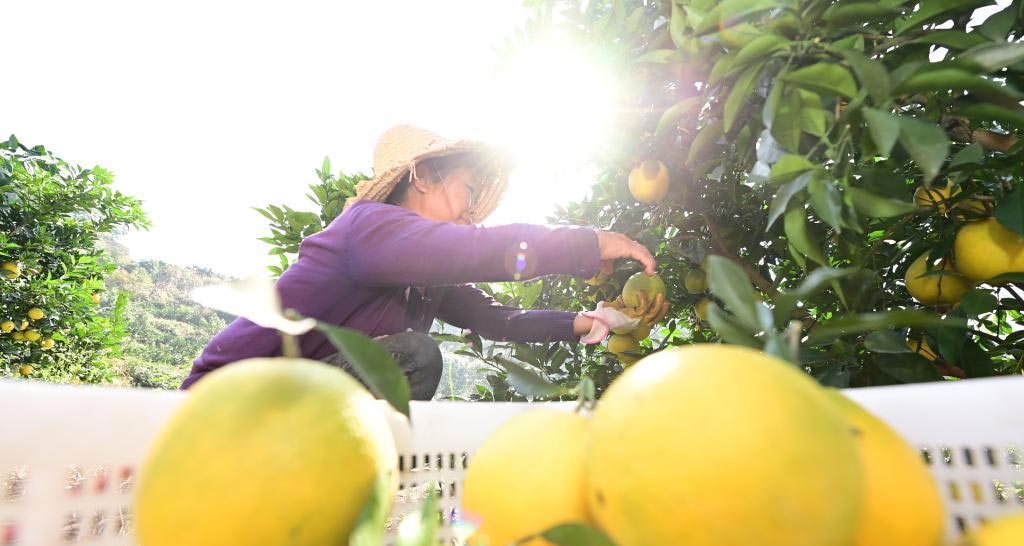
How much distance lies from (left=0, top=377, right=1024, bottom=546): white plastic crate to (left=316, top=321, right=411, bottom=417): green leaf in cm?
10

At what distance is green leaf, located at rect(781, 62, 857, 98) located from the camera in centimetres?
56

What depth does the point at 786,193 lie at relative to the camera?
604mm

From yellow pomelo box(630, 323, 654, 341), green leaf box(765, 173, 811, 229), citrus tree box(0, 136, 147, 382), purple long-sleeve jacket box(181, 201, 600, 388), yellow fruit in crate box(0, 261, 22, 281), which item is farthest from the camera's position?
citrus tree box(0, 136, 147, 382)

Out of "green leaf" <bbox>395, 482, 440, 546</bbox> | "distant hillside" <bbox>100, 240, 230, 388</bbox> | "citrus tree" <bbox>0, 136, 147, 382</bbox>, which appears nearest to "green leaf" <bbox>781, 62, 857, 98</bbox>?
"green leaf" <bbox>395, 482, 440, 546</bbox>

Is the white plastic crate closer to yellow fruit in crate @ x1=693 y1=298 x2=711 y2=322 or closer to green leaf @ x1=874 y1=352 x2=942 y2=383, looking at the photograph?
green leaf @ x1=874 y1=352 x2=942 y2=383

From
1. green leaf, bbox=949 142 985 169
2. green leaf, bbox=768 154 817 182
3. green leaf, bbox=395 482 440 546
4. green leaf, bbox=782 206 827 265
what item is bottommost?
green leaf, bbox=395 482 440 546

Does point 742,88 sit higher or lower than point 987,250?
higher

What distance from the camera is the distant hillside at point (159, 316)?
1320 centimetres

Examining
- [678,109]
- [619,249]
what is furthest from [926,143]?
[619,249]

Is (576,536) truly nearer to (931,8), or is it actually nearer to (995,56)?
(995,56)

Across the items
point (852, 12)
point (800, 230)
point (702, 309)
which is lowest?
point (702, 309)

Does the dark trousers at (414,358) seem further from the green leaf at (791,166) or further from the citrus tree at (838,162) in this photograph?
the green leaf at (791,166)

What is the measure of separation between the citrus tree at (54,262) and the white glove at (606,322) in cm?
376

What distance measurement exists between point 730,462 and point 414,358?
39.9 inches
